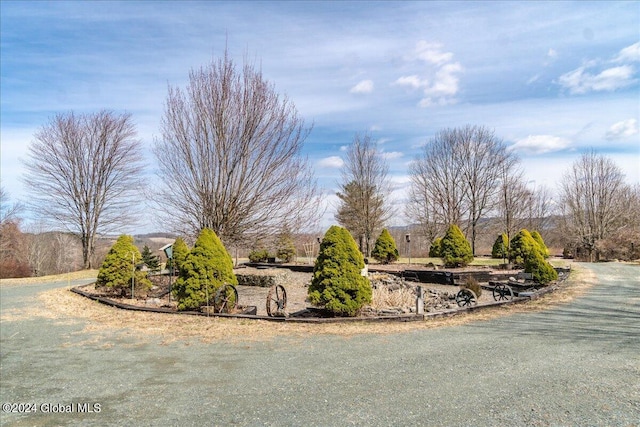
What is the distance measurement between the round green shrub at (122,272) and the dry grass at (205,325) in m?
1.91

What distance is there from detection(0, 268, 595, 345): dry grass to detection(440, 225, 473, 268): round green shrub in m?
11.1

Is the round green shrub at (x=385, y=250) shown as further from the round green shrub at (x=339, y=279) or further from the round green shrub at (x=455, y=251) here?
the round green shrub at (x=339, y=279)

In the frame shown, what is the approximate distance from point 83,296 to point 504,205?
30.2 metres

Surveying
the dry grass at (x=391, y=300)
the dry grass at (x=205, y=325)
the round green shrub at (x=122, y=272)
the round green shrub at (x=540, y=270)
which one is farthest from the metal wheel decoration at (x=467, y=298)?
the round green shrub at (x=122, y=272)

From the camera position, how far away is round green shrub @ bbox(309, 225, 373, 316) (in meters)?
7.76

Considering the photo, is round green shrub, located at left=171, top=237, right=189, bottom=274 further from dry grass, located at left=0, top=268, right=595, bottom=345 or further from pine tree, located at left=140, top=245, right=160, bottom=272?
dry grass, located at left=0, top=268, right=595, bottom=345

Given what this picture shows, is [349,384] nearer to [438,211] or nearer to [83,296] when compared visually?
[83,296]

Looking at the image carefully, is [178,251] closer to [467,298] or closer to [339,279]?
[339,279]

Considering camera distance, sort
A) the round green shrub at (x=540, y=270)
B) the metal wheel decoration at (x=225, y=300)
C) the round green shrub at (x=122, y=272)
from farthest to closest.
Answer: the round green shrub at (x=540, y=270) → the round green shrub at (x=122, y=272) → the metal wheel decoration at (x=225, y=300)

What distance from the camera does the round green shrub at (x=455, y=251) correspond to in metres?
20.8

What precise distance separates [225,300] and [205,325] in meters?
1.13

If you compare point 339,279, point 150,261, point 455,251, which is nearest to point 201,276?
point 339,279

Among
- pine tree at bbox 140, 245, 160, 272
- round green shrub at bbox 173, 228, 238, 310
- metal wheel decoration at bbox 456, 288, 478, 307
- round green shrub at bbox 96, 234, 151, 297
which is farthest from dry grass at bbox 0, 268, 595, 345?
pine tree at bbox 140, 245, 160, 272

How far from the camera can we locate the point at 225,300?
8.33m
